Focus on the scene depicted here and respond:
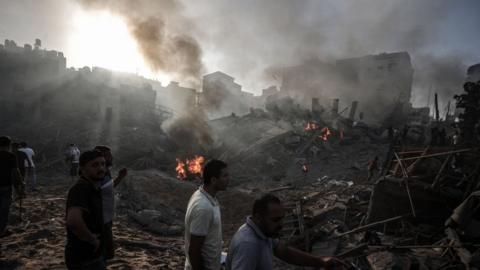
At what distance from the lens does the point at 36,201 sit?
986 centimetres

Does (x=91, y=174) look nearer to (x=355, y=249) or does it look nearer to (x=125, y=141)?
(x=355, y=249)

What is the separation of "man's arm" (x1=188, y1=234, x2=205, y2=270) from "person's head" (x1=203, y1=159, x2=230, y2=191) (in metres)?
0.56

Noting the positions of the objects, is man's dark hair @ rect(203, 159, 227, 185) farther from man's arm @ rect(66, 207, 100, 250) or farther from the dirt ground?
the dirt ground

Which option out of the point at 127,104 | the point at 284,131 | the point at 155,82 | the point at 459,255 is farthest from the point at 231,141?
the point at 155,82

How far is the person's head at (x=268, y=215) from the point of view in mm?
2492

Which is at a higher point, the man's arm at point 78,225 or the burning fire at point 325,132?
the burning fire at point 325,132

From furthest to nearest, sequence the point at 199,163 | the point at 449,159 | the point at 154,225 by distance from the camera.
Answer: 1. the point at 199,163
2. the point at 154,225
3. the point at 449,159

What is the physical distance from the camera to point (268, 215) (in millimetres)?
2486

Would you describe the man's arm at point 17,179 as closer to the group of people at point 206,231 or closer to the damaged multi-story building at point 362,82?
the group of people at point 206,231

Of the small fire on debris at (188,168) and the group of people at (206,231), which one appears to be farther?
the small fire on debris at (188,168)

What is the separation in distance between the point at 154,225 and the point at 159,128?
23723 mm

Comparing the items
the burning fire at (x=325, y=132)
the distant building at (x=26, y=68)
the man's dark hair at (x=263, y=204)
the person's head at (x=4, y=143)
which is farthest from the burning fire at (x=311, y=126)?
the distant building at (x=26, y=68)

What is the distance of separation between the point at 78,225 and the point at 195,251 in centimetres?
105

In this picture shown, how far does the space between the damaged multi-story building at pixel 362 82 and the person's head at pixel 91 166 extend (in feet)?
128
